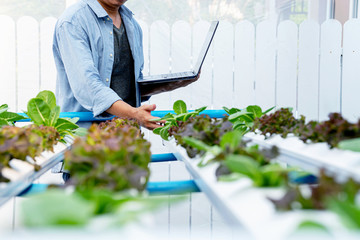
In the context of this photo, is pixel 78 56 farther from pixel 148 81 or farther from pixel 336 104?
pixel 336 104

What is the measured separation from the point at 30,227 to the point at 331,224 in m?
0.28

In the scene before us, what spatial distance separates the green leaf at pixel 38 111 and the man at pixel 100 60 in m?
0.44

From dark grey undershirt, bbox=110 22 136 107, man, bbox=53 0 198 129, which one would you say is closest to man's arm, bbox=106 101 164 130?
man, bbox=53 0 198 129

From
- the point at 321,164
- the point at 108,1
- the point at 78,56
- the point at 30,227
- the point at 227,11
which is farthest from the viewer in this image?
the point at 227,11

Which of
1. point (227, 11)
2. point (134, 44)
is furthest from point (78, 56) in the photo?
point (227, 11)

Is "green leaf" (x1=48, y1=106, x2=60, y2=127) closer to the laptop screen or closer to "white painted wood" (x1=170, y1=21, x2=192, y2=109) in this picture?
the laptop screen

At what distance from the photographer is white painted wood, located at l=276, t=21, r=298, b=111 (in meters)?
3.40

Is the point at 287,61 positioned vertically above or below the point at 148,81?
above

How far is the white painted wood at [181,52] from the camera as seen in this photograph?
10.9 ft

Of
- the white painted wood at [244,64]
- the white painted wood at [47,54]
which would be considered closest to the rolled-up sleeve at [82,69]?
A: the white painted wood at [47,54]

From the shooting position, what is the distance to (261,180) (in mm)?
504

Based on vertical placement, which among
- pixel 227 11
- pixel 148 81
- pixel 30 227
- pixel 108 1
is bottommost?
pixel 30 227

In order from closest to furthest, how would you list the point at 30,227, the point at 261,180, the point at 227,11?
1. the point at 30,227
2. the point at 261,180
3. the point at 227,11

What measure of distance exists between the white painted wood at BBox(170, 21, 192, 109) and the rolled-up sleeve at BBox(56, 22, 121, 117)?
1.49 meters
